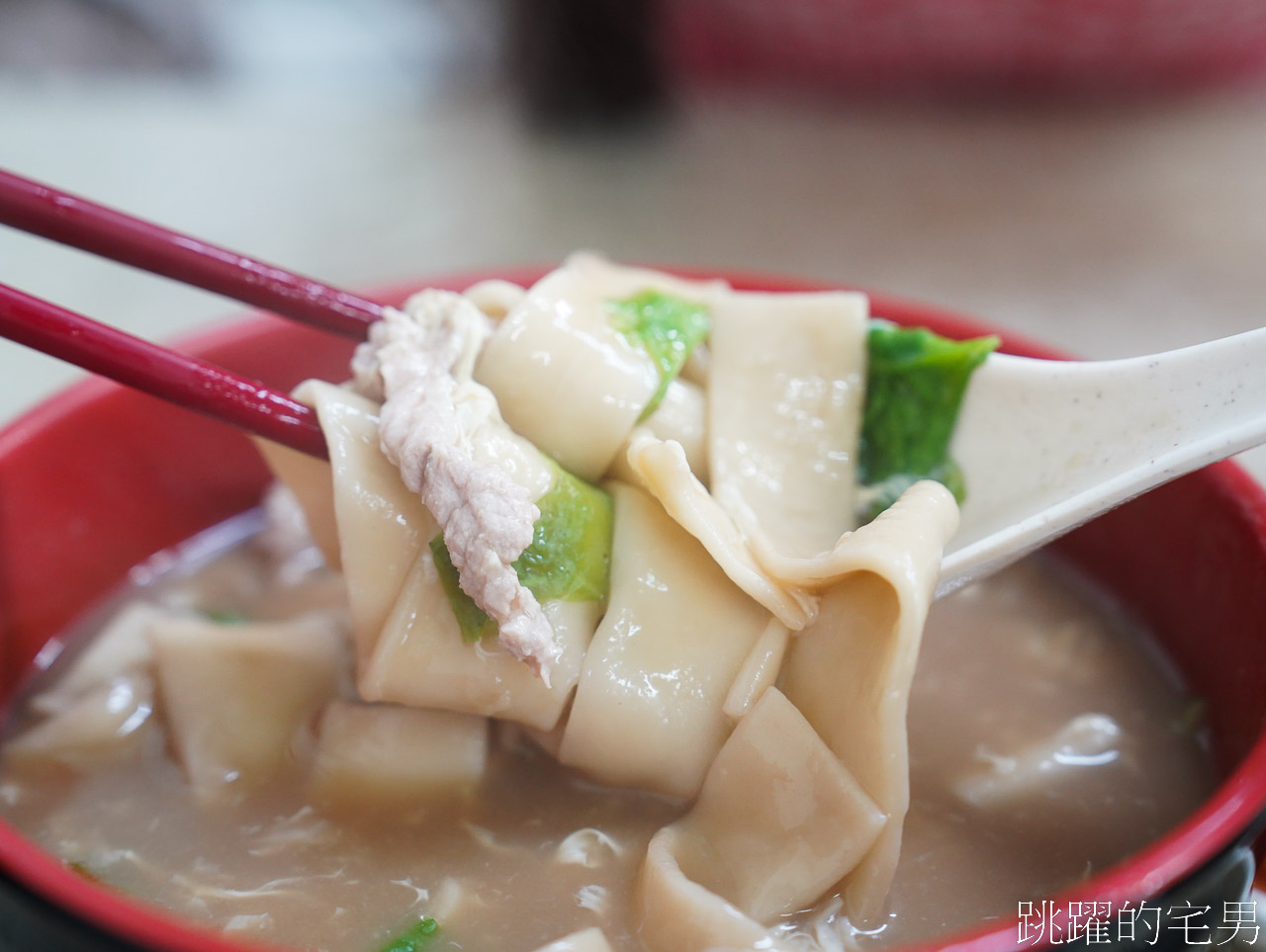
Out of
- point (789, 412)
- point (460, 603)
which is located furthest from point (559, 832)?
point (789, 412)

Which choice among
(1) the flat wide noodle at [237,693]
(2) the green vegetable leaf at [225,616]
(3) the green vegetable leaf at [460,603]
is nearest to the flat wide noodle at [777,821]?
(3) the green vegetable leaf at [460,603]

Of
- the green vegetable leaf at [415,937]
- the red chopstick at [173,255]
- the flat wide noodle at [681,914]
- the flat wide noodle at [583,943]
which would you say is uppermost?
the red chopstick at [173,255]

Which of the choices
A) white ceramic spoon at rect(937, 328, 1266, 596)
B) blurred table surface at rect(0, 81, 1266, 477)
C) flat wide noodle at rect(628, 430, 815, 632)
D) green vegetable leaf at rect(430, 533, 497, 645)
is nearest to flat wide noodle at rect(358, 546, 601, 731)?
green vegetable leaf at rect(430, 533, 497, 645)

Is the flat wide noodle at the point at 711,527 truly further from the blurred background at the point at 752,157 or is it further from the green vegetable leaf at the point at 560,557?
the blurred background at the point at 752,157

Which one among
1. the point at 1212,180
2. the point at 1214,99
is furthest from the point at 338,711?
the point at 1214,99

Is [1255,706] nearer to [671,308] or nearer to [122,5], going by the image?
[671,308]
